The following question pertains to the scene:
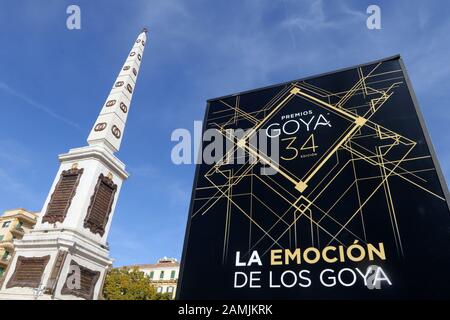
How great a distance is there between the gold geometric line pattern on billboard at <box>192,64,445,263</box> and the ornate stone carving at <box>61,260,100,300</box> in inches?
293

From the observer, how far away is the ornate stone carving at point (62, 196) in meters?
13.8

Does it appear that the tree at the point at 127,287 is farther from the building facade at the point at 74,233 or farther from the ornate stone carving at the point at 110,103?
the ornate stone carving at the point at 110,103

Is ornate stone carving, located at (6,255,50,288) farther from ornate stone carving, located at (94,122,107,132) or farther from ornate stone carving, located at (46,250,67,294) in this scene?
ornate stone carving, located at (94,122,107,132)

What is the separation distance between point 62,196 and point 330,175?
40.1 feet

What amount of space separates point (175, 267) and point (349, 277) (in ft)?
152

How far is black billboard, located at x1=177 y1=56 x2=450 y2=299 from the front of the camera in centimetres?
600

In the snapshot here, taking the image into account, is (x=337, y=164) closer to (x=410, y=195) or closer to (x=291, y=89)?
(x=410, y=195)

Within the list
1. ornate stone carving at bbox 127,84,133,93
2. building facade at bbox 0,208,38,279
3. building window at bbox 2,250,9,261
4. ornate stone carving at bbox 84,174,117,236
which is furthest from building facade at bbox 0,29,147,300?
building facade at bbox 0,208,38,279

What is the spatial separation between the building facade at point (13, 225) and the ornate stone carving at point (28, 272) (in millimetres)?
26573

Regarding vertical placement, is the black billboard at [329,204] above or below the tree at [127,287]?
below

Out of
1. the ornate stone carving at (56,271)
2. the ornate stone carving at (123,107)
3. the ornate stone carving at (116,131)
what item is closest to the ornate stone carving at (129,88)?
the ornate stone carving at (123,107)

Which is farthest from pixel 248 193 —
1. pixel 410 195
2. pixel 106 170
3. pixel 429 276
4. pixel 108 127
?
pixel 108 127
